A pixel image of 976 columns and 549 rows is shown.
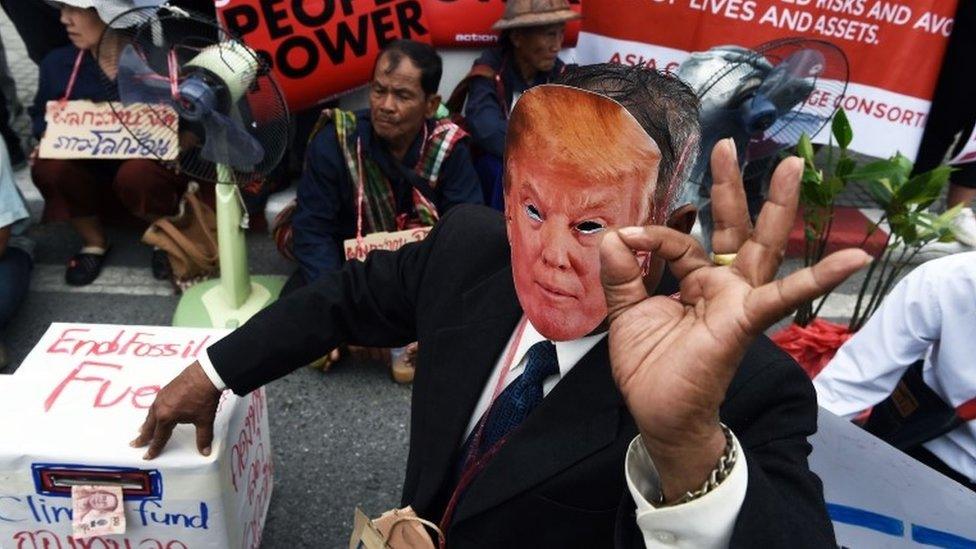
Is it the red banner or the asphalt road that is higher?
the red banner

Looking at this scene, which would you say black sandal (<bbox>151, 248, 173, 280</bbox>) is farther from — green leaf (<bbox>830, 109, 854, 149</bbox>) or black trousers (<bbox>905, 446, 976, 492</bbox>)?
black trousers (<bbox>905, 446, 976, 492</bbox>)

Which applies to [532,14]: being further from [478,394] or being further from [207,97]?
[478,394]

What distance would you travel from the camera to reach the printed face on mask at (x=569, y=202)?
1281mm

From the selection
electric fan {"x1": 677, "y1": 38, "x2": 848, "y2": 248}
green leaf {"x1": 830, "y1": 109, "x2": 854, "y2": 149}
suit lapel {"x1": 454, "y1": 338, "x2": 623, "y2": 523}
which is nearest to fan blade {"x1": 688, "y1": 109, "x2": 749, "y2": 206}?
electric fan {"x1": 677, "y1": 38, "x2": 848, "y2": 248}

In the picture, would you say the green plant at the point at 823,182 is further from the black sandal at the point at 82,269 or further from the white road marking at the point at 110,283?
the black sandal at the point at 82,269

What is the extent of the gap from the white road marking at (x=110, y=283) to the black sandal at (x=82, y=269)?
0.02 m

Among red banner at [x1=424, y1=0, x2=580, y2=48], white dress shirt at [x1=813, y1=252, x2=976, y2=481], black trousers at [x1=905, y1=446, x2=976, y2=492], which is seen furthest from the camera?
red banner at [x1=424, y1=0, x2=580, y2=48]

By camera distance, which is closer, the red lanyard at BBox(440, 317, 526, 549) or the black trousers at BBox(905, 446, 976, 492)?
the red lanyard at BBox(440, 317, 526, 549)

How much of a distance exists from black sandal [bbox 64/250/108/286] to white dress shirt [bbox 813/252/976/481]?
3423 millimetres

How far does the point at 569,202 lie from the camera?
4.30 feet

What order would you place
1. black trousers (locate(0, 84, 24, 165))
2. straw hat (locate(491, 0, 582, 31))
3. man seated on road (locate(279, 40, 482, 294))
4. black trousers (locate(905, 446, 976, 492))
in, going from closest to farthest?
Answer: black trousers (locate(905, 446, 976, 492)) < man seated on road (locate(279, 40, 482, 294)) < straw hat (locate(491, 0, 582, 31)) < black trousers (locate(0, 84, 24, 165))

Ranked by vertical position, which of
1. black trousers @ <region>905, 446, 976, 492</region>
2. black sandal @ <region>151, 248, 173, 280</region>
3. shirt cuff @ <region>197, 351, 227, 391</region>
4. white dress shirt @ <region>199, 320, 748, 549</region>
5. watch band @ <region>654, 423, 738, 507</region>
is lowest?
black sandal @ <region>151, 248, 173, 280</region>

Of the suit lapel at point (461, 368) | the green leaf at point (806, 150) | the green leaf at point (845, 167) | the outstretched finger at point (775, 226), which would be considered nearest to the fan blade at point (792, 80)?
the green leaf at point (806, 150)

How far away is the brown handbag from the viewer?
13.0 ft
